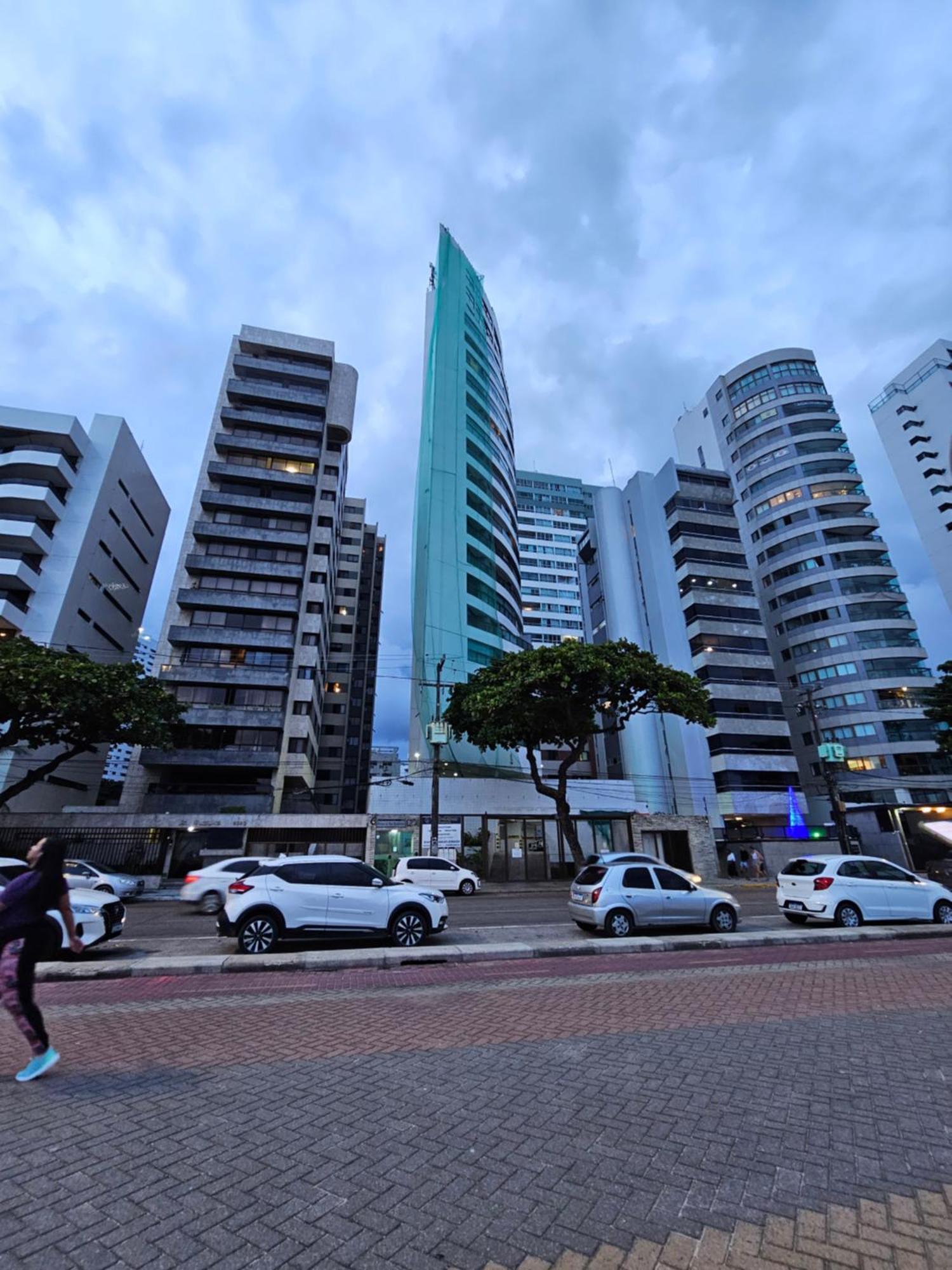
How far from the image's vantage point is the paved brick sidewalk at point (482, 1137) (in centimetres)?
262

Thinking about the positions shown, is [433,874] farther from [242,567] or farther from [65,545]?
[65,545]

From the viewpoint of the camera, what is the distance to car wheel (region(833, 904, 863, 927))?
13.2 metres

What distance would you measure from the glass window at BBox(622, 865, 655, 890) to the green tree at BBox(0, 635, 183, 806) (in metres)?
27.1

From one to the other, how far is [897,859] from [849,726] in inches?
772

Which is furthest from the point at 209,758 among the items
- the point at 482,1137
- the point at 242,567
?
the point at 482,1137

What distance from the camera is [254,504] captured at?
4866 cm

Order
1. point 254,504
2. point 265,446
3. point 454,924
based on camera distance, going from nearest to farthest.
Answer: point 454,924 < point 254,504 < point 265,446

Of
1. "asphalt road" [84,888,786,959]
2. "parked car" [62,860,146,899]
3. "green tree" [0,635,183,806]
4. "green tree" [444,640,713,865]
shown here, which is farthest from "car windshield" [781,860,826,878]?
"green tree" [0,635,183,806]

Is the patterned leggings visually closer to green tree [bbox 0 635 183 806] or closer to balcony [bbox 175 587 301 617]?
green tree [bbox 0 635 183 806]

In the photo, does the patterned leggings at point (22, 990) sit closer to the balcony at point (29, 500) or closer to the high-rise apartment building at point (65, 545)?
the high-rise apartment building at point (65, 545)

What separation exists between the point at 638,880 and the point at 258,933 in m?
8.01

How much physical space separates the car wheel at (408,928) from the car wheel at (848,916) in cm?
995

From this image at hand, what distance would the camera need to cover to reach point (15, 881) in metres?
4.57

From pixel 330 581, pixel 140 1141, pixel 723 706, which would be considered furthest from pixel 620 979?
pixel 330 581
